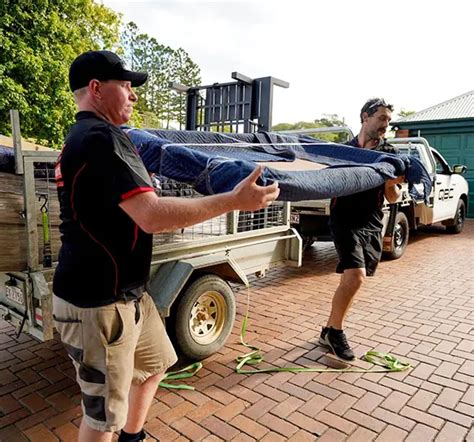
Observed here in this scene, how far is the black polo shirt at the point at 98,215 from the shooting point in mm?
1470

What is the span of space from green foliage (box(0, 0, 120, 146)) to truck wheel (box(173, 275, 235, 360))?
936cm

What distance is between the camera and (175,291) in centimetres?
297

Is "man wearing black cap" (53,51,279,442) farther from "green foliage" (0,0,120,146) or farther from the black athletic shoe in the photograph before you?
"green foliage" (0,0,120,146)

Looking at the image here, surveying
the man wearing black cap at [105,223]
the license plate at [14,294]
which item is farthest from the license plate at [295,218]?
the man wearing black cap at [105,223]

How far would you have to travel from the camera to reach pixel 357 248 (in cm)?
332

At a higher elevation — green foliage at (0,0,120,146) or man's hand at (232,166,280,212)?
green foliage at (0,0,120,146)

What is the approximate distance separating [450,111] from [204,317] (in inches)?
577

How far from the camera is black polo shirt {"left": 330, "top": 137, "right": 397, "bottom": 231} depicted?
3340 mm

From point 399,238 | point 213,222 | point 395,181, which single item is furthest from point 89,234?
point 399,238

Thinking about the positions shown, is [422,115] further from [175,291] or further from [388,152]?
[175,291]

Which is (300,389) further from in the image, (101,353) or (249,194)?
(249,194)

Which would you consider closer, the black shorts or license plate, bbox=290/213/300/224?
the black shorts

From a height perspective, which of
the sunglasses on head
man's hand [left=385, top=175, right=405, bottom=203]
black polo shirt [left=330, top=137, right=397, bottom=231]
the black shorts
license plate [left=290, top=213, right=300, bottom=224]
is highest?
the sunglasses on head

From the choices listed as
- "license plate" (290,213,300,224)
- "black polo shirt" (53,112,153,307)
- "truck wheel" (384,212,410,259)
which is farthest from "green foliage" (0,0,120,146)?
"black polo shirt" (53,112,153,307)
